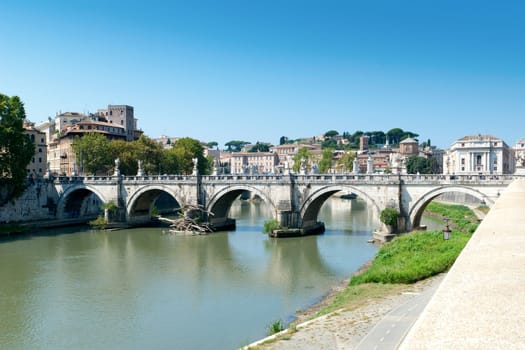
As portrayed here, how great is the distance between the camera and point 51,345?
13148 mm

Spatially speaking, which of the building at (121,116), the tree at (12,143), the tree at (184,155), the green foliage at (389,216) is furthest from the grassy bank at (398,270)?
the building at (121,116)

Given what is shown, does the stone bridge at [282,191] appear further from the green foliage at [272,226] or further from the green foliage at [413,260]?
the green foliage at [413,260]

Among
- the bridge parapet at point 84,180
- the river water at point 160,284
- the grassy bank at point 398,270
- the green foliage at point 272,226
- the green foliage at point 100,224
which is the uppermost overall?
the bridge parapet at point 84,180

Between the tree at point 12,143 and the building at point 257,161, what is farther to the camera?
the building at point 257,161

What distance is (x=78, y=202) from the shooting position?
43.0 m

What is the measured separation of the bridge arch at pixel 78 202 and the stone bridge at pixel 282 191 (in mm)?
75

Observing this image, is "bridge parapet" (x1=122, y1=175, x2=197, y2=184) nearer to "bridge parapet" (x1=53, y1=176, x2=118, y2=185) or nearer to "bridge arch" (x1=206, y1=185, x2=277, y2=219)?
"bridge parapet" (x1=53, y1=176, x2=118, y2=185)

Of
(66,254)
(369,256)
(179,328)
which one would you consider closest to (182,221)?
(66,254)

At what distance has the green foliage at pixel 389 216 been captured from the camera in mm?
28078

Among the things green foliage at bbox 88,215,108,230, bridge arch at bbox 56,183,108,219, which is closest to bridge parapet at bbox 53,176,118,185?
bridge arch at bbox 56,183,108,219

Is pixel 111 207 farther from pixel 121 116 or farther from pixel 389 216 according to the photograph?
pixel 121 116

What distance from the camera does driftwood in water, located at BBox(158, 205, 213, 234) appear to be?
111 ft

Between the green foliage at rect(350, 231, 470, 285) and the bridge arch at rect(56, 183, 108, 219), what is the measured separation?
25363mm

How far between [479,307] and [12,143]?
119 feet
